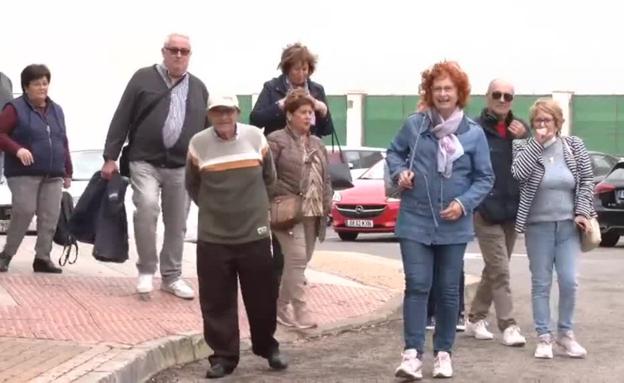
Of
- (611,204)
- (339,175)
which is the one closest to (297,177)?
(339,175)

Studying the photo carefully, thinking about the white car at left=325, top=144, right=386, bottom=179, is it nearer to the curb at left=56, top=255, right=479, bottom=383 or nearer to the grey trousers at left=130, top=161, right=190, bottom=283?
the grey trousers at left=130, top=161, right=190, bottom=283

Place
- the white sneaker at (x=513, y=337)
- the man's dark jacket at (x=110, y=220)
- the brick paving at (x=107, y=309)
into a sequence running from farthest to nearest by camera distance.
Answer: the man's dark jacket at (x=110, y=220) → the white sneaker at (x=513, y=337) → the brick paving at (x=107, y=309)

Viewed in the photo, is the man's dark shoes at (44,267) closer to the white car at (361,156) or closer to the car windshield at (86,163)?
the car windshield at (86,163)

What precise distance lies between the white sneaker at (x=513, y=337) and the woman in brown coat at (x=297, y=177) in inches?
58.1

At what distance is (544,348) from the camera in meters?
9.34

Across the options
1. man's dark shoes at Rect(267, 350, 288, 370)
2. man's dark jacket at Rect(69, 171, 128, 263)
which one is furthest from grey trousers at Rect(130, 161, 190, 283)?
man's dark shoes at Rect(267, 350, 288, 370)

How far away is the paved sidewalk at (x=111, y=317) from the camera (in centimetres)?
787

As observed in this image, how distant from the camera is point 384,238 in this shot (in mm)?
22500

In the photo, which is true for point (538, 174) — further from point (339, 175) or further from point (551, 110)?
point (339, 175)

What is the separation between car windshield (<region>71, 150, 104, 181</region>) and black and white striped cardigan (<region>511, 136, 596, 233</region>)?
440 inches

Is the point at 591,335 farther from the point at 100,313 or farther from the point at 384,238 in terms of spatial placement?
the point at 384,238

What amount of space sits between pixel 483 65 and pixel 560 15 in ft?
8.65

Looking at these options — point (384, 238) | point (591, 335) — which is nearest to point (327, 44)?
point (384, 238)

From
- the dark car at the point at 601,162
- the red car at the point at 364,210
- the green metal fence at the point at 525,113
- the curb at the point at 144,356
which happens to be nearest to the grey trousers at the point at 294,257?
the curb at the point at 144,356
